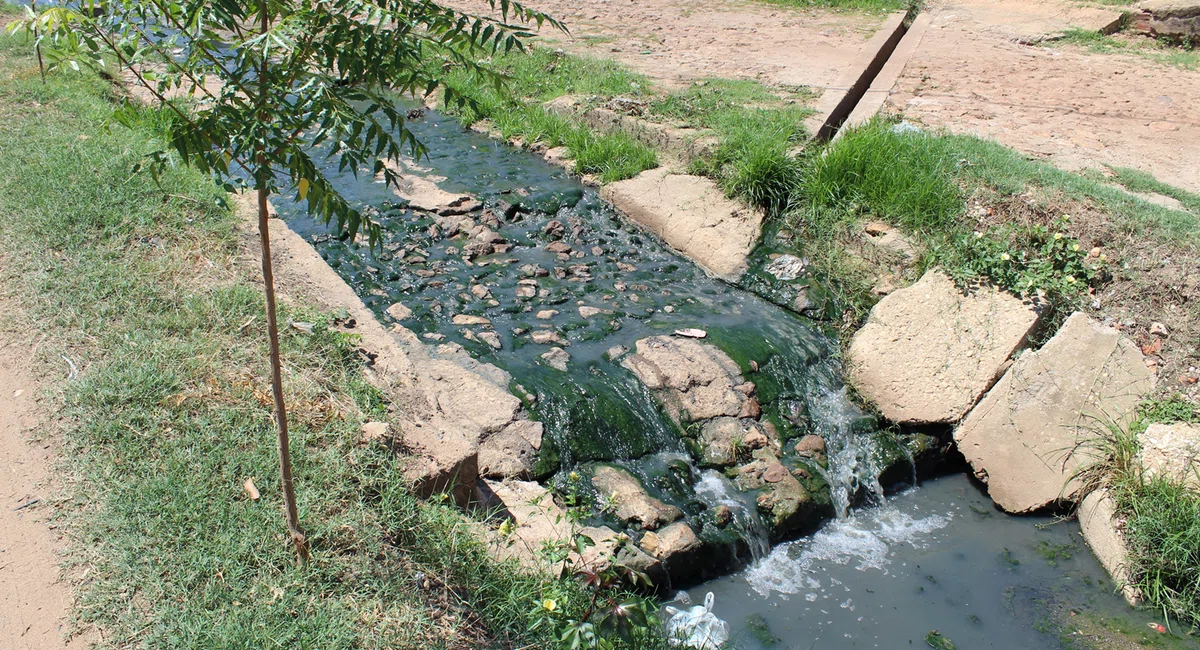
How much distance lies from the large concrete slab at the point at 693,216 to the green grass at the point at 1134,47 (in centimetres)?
643

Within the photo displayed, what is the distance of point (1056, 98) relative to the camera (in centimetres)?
820

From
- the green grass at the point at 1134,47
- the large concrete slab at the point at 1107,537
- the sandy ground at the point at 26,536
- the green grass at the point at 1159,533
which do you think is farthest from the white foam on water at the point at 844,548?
the green grass at the point at 1134,47

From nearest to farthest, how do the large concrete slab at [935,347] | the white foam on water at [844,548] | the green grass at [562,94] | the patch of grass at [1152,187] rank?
the white foam on water at [844,548]
the large concrete slab at [935,347]
the patch of grass at [1152,187]
the green grass at [562,94]

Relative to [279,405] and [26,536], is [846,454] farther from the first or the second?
[26,536]

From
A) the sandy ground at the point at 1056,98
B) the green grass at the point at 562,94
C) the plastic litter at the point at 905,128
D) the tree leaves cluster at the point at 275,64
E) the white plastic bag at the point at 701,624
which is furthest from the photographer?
the green grass at the point at 562,94

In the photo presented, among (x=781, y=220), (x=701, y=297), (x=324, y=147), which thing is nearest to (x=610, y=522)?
(x=701, y=297)

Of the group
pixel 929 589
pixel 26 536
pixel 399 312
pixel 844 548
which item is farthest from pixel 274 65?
pixel 929 589

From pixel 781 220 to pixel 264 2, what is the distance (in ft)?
14.6

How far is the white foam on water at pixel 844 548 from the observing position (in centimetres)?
399

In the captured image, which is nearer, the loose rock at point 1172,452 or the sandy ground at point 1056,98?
the loose rock at point 1172,452

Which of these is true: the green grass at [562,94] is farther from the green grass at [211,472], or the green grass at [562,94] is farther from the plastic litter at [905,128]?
the green grass at [211,472]

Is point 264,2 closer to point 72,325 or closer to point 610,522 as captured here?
point 72,325

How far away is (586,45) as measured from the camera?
9969 mm

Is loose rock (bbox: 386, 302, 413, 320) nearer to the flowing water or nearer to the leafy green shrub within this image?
the flowing water
